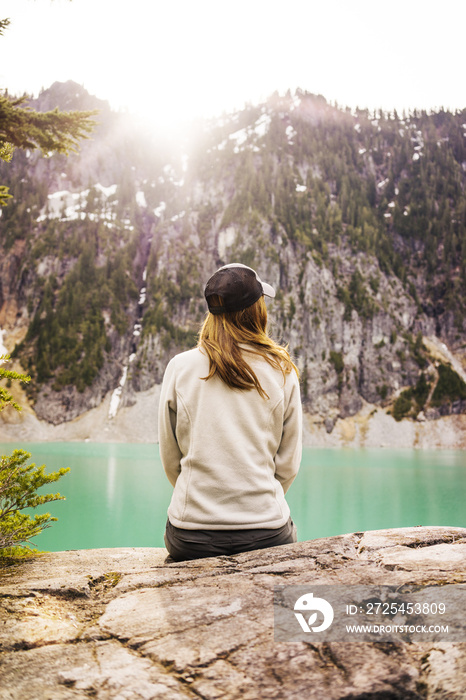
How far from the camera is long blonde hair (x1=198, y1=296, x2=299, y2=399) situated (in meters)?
3.39

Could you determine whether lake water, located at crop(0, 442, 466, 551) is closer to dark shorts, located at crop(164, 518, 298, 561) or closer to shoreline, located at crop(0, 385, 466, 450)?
dark shorts, located at crop(164, 518, 298, 561)

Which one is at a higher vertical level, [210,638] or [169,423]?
[169,423]

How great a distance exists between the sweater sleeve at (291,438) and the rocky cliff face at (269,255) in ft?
298

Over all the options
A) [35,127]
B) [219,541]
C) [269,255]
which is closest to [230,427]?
[219,541]

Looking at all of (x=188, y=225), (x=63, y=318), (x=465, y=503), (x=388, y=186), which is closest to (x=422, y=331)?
(x=388, y=186)

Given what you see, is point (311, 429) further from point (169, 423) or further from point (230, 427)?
point (230, 427)

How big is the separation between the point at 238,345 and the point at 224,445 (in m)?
0.75

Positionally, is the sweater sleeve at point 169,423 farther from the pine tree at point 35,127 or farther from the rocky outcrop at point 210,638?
the pine tree at point 35,127

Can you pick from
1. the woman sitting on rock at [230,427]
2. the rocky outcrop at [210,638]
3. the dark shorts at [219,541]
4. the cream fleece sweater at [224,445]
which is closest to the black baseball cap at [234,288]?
the woman sitting on rock at [230,427]

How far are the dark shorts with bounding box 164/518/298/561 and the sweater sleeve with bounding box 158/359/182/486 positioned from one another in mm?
497

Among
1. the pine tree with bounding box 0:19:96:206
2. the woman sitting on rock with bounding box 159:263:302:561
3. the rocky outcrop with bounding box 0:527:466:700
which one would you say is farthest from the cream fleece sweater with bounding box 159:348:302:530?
the pine tree with bounding box 0:19:96:206

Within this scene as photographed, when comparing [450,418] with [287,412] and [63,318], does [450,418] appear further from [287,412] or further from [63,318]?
[287,412]

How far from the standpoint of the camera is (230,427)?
3385mm

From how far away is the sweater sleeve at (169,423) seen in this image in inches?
141
